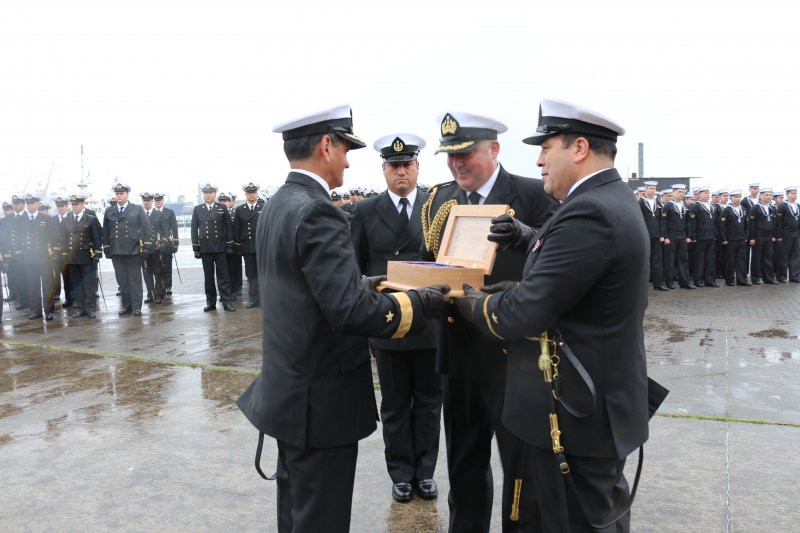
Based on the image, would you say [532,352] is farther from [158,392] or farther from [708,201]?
[708,201]

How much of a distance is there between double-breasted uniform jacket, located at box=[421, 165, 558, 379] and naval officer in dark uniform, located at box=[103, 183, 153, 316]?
29.9 ft

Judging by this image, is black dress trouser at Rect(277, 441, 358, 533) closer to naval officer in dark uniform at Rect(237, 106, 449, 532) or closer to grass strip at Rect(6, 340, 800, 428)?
naval officer in dark uniform at Rect(237, 106, 449, 532)

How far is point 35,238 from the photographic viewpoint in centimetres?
1181

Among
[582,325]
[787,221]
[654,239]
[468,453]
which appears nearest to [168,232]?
[654,239]

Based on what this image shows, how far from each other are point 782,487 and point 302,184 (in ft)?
10.4

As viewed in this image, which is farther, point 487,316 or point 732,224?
point 732,224

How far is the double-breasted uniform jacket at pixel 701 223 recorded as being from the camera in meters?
14.2

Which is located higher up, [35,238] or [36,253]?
[35,238]

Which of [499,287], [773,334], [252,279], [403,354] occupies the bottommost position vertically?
[773,334]

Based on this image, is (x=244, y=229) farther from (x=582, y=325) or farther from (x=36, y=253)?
(x=582, y=325)

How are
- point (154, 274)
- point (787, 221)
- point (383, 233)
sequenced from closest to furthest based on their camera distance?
1. point (383, 233)
2. point (154, 274)
3. point (787, 221)

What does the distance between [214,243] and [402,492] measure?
8.90 meters

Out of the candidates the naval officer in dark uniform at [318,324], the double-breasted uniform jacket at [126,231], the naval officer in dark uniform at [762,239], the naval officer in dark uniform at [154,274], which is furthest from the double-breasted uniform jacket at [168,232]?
the naval officer in dark uniform at [762,239]

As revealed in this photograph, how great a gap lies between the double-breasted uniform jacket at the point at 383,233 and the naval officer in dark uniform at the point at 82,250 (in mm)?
8616
